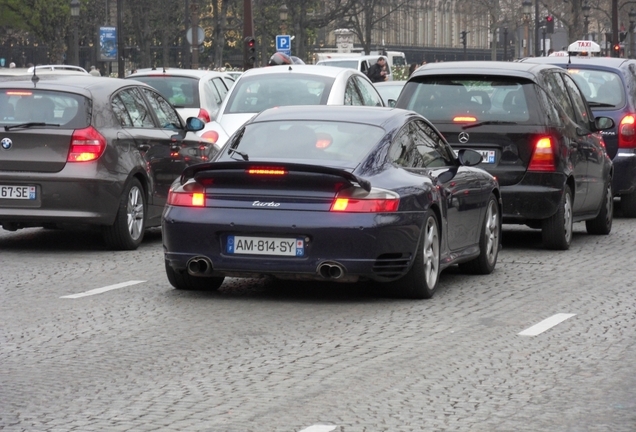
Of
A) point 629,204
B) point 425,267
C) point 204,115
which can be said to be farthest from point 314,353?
point 204,115

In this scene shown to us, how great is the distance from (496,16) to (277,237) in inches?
3803

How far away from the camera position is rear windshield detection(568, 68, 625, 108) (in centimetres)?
1781

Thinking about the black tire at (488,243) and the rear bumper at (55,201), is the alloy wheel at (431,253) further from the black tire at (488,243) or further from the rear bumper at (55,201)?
the rear bumper at (55,201)

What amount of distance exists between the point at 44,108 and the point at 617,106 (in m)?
7.58

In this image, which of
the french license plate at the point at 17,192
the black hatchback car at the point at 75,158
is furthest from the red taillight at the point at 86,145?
the french license plate at the point at 17,192

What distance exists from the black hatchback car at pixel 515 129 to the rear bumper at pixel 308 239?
12.5 feet

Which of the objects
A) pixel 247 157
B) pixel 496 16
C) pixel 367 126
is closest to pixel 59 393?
pixel 247 157

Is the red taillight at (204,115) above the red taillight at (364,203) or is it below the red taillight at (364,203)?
above

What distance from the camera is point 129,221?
13.5 meters

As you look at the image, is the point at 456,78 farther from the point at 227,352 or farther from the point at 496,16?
the point at 496,16

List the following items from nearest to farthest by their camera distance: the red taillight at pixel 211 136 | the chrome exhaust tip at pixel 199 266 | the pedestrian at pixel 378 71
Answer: the chrome exhaust tip at pixel 199 266 < the red taillight at pixel 211 136 < the pedestrian at pixel 378 71

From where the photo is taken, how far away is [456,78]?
45.1 ft

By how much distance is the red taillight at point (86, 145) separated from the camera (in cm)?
1297

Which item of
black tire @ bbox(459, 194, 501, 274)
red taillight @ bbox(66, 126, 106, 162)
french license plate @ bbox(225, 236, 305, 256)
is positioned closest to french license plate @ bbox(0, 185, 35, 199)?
red taillight @ bbox(66, 126, 106, 162)
